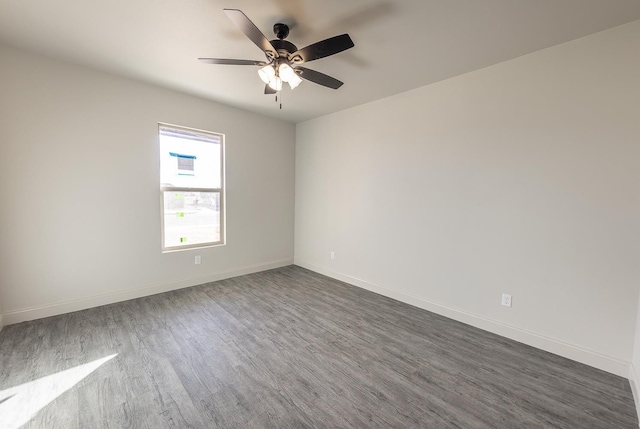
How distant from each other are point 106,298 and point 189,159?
204cm

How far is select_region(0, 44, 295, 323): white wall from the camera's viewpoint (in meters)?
2.55

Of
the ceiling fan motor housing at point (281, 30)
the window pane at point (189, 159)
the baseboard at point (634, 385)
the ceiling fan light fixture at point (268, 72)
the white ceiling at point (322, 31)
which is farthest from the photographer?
the window pane at point (189, 159)

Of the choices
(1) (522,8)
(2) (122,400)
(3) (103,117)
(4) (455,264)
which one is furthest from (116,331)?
(1) (522,8)

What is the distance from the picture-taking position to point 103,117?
2.96 m

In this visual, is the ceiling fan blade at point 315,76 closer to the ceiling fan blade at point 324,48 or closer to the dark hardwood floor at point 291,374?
the ceiling fan blade at point 324,48

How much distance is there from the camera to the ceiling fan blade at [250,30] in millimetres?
1558

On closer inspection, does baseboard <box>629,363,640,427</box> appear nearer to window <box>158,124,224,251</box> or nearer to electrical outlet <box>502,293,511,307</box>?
electrical outlet <box>502,293,511,307</box>

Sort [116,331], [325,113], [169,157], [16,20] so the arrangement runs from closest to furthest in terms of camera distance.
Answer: [16,20] → [116,331] → [169,157] → [325,113]

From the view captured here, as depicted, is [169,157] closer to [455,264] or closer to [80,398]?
[80,398]

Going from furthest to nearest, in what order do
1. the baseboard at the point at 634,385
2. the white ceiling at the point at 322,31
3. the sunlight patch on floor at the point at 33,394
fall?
1. the white ceiling at the point at 322,31
2. the baseboard at the point at 634,385
3. the sunlight patch on floor at the point at 33,394

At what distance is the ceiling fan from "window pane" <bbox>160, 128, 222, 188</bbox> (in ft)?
6.17

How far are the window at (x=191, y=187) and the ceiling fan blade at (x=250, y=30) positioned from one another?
227 centimetres

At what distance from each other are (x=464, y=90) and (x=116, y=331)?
14.3 ft

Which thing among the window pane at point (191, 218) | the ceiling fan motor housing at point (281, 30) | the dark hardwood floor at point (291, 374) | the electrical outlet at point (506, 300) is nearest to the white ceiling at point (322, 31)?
the ceiling fan motor housing at point (281, 30)
